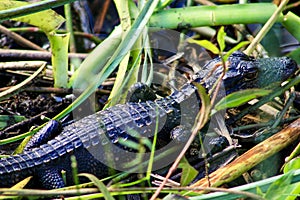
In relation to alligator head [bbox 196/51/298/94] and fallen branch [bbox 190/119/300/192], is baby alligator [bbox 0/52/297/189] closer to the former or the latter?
alligator head [bbox 196/51/298/94]

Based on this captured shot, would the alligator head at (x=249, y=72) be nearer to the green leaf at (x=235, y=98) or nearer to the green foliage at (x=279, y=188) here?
the green leaf at (x=235, y=98)

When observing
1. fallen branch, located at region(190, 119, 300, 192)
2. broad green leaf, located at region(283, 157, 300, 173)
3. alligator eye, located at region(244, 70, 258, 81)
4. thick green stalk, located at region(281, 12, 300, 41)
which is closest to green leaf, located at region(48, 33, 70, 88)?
alligator eye, located at region(244, 70, 258, 81)

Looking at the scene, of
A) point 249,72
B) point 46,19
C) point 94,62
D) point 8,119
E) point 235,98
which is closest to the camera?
point 235,98

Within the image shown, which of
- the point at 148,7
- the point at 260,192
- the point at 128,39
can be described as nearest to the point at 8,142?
the point at 128,39

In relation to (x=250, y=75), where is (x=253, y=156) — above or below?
below

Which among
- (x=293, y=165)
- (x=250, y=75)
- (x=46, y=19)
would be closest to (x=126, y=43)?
(x=46, y=19)

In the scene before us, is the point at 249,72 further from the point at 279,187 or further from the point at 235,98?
the point at 279,187

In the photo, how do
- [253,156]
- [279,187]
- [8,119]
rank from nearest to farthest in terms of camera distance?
1. [279,187]
2. [253,156]
3. [8,119]

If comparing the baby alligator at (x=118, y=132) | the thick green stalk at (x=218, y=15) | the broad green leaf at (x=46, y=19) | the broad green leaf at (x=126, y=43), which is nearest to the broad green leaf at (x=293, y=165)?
the baby alligator at (x=118, y=132)
